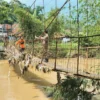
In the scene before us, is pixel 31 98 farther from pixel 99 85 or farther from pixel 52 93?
pixel 99 85

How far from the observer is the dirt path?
8105 millimetres

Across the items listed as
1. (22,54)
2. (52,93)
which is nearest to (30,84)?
Result: (22,54)

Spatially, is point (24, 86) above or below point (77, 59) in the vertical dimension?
below

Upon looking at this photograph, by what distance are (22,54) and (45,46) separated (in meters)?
1.33

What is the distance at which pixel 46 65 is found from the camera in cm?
643

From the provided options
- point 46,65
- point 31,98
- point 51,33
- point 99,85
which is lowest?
point 31,98

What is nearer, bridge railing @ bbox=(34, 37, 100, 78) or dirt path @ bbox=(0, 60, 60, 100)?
bridge railing @ bbox=(34, 37, 100, 78)

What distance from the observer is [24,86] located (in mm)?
9609

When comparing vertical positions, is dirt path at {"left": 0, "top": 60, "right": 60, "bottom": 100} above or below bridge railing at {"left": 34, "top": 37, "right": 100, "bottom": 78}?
below

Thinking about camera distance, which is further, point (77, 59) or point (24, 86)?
point (24, 86)

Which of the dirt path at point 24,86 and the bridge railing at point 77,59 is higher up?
the bridge railing at point 77,59

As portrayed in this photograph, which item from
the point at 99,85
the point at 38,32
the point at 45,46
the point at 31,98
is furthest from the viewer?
the point at 38,32

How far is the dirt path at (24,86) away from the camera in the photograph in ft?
26.6

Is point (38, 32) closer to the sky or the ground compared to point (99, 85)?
closer to the sky
